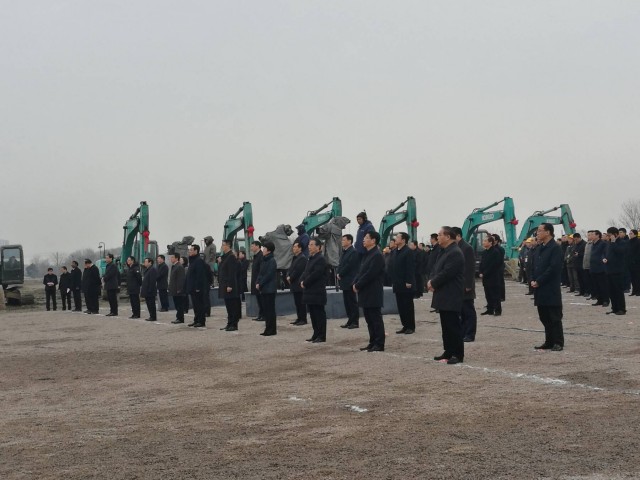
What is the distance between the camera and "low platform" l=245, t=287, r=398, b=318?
20.7m

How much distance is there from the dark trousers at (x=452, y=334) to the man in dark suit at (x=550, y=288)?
1.46 metres

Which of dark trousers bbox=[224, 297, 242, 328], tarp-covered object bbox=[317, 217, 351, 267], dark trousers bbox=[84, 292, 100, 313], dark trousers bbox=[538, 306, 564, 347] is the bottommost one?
Answer: dark trousers bbox=[538, 306, 564, 347]

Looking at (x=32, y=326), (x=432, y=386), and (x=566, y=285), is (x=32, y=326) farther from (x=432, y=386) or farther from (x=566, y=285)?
(x=566, y=285)

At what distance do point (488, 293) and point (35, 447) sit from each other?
542 inches

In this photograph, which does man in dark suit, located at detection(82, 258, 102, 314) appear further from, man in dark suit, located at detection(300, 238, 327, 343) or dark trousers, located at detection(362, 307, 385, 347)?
dark trousers, located at detection(362, 307, 385, 347)

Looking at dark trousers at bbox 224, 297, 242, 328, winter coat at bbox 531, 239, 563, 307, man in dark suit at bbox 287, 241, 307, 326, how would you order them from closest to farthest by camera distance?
winter coat at bbox 531, 239, 563, 307 → dark trousers at bbox 224, 297, 242, 328 → man in dark suit at bbox 287, 241, 307, 326

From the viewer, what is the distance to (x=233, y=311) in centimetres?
1884

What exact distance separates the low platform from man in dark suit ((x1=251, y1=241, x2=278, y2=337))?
3.29m

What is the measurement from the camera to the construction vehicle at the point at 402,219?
1517 inches

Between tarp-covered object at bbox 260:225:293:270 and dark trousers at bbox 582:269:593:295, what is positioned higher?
tarp-covered object at bbox 260:225:293:270

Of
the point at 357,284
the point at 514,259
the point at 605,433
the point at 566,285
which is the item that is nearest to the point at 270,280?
the point at 357,284

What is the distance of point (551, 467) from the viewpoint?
5.79 metres

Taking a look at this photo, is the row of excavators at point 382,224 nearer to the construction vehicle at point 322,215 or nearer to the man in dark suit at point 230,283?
the construction vehicle at point 322,215

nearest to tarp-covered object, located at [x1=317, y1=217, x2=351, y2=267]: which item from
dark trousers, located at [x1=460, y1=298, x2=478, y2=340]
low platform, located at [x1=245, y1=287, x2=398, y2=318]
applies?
low platform, located at [x1=245, y1=287, x2=398, y2=318]
